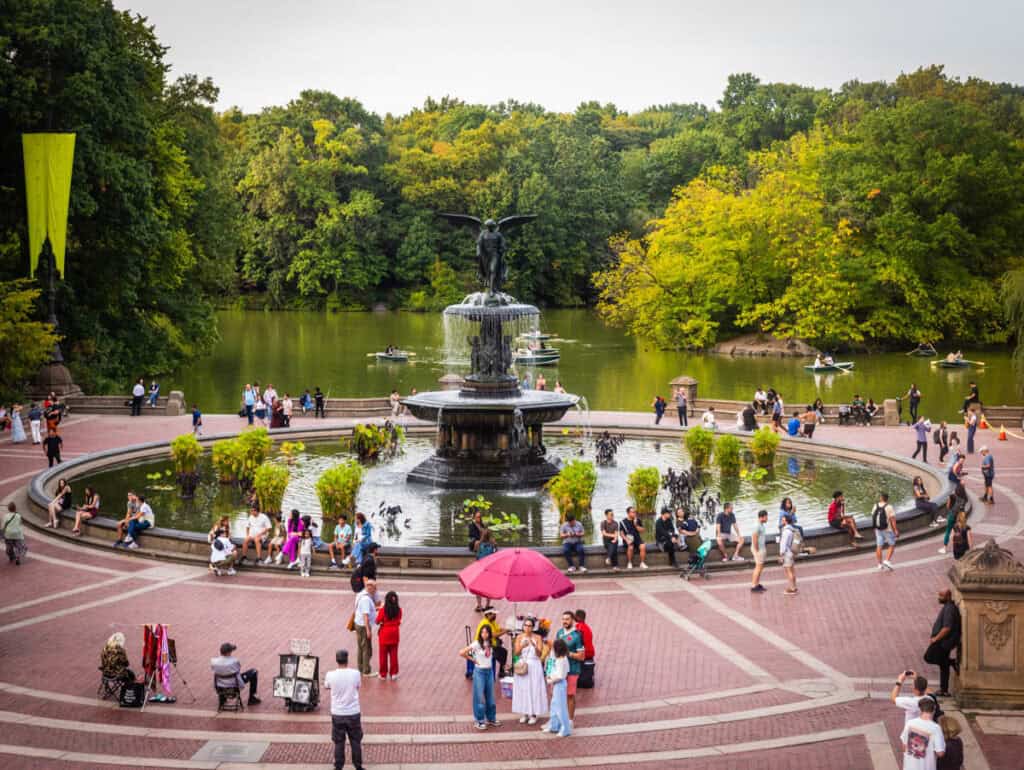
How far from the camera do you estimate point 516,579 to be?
49.3 feet

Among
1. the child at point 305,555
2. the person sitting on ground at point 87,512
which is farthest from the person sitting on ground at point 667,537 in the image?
the person sitting on ground at point 87,512

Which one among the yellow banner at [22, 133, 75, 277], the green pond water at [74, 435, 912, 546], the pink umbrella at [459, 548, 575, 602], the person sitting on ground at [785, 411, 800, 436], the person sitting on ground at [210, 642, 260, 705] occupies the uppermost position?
the yellow banner at [22, 133, 75, 277]

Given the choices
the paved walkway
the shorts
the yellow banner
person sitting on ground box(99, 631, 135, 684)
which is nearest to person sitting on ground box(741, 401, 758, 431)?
the paved walkway

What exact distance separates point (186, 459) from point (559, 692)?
17.9 metres

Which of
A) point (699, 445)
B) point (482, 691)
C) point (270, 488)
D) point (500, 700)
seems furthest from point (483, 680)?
point (699, 445)

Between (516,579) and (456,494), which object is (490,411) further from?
(516,579)

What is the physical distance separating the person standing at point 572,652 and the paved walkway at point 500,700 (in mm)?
257

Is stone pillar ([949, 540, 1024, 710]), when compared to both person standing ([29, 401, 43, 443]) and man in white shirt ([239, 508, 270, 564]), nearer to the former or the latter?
man in white shirt ([239, 508, 270, 564])

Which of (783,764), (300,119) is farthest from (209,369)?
(783,764)

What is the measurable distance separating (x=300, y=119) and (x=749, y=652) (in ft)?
324

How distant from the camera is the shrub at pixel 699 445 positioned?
103 feet

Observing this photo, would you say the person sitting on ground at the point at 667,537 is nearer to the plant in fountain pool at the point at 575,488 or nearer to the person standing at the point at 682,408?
the plant in fountain pool at the point at 575,488

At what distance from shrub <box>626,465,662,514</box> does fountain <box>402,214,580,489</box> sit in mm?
3947

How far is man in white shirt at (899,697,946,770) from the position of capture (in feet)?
37.6
